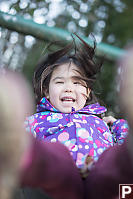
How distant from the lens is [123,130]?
90cm

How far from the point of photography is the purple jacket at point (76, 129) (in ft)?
2.35

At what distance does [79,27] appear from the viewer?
2816mm

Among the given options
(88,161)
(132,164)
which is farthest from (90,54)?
(132,164)

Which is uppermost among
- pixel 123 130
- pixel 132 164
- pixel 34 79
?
pixel 34 79

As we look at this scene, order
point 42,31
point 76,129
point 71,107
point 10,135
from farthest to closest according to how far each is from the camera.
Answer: point 42,31, point 71,107, point 76,129, point 10,135

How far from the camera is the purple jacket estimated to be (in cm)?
71

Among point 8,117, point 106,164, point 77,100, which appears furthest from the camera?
point 77,100

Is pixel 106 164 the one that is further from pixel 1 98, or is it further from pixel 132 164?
pixel 1 98

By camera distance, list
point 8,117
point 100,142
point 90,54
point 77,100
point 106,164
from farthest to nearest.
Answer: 1. point 90,54
2. point 77,100
3. point 100,142
4. point 106,164
5. point 8,117

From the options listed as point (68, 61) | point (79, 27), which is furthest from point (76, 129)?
point (79, 27)

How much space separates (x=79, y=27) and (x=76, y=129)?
7.14ft

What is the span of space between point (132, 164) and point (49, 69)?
56cm

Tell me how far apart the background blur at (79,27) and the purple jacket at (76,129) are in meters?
0.21

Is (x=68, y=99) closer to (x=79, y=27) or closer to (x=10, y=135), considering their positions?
(x=10, y=135)
